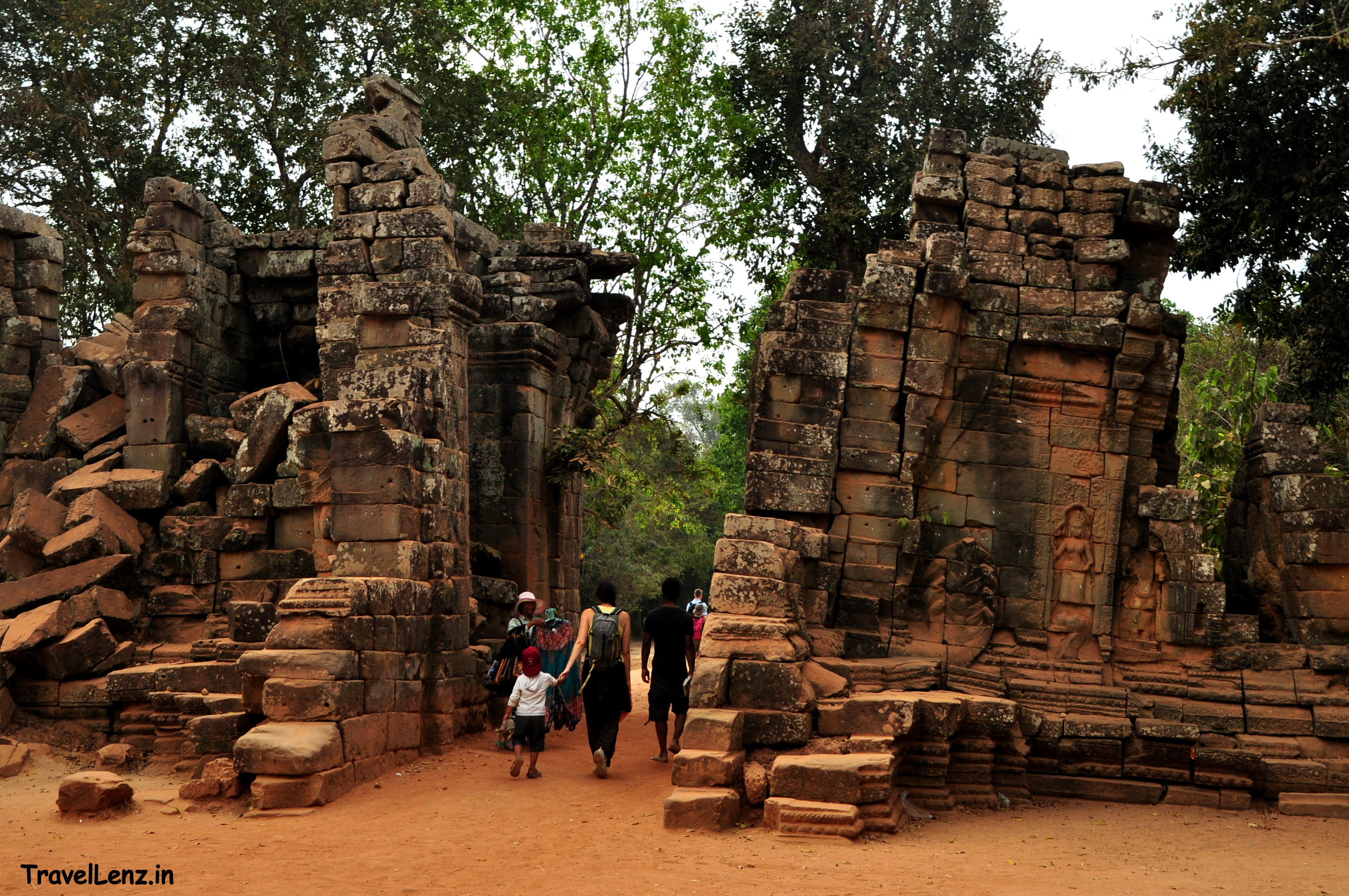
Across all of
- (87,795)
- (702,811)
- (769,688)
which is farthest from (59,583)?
(702,811)

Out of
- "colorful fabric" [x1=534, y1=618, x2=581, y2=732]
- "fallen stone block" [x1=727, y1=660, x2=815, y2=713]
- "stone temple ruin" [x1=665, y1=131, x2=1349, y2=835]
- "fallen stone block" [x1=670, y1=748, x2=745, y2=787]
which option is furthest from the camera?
"colorful fabric" [x1=534, y1=618, x2=581, y2=732]

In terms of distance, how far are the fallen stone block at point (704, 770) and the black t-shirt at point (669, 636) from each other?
167 centimetres

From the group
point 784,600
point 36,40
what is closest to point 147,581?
point 784,600

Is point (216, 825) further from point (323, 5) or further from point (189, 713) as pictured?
point (323, 5)

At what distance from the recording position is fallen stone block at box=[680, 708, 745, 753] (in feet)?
27.9

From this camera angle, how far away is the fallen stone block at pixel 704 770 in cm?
830

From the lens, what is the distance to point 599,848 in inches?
305

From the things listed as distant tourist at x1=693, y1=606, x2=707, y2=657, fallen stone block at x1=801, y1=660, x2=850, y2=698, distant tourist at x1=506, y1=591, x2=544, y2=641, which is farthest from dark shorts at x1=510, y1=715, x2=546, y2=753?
fallen stone block at x1=801, y1=660, x2=850, y2=698

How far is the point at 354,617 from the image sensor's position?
31.2ft

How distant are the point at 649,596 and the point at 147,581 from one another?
24101 mm

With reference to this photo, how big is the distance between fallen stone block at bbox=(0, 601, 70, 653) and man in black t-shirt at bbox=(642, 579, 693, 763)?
5.76 m

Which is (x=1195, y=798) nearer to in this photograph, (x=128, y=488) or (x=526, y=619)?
(x=526, y=619)

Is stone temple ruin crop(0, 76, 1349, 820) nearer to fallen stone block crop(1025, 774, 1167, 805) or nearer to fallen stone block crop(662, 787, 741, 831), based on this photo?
fallen stone block crop(1025, 774, 1167, 805)

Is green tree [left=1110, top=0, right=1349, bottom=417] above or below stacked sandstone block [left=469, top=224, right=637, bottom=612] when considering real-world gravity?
above
